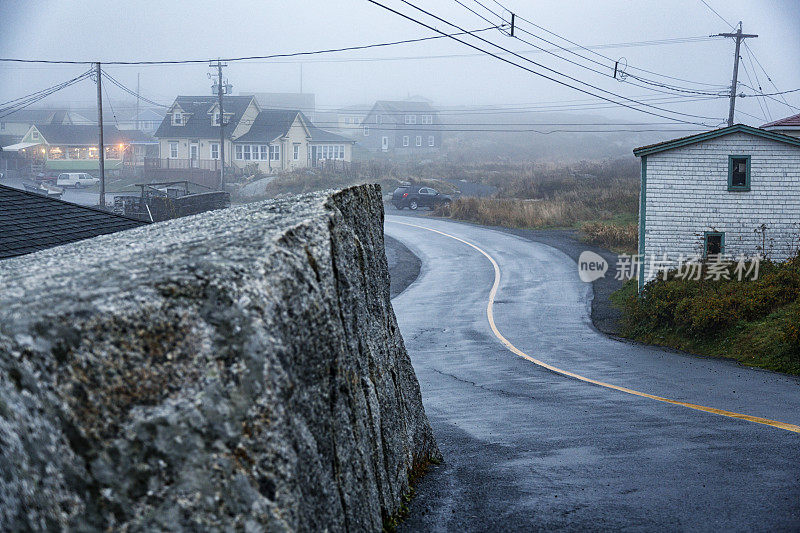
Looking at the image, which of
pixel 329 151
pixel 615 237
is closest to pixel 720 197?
→ pixel 615 237

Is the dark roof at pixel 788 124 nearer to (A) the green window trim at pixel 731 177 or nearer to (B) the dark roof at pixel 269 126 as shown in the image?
(A) the green window trim at pixel 731 177

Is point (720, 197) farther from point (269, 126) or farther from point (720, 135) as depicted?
point (269, 126)

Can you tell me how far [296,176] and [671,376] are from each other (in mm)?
54574

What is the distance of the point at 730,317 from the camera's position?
17.1m

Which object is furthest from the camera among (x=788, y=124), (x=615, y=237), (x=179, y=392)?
(x=615, y=237)

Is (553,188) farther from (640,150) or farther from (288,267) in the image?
(288,267)

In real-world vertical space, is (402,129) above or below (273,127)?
above

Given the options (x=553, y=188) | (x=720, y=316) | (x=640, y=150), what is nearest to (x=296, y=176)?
(x=553, y=188)

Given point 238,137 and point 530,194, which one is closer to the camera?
point 530,194

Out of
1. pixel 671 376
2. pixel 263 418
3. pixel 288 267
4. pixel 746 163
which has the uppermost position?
pixel 746 163

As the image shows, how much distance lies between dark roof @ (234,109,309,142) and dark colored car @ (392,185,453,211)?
28.0 metres

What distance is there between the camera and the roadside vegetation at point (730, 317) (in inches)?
598

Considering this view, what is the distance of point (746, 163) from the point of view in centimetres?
2183

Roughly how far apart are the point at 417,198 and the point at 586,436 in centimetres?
4591
